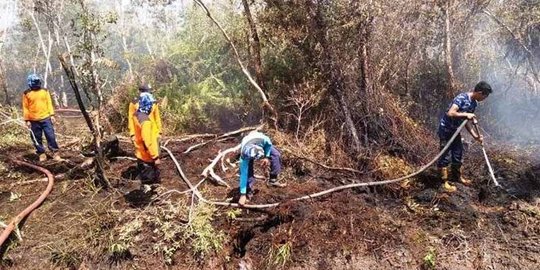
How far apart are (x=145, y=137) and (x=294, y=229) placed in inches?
106

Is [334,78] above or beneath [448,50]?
beneath

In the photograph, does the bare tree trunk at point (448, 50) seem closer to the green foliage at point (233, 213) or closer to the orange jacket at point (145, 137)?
the green foliage at point (233, 213)

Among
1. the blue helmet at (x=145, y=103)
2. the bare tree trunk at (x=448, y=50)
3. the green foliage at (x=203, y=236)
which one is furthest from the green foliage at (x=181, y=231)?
the bare tree trunk at (x=448, y=50)

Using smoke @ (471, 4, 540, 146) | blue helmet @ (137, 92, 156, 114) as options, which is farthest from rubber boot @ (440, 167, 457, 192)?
smoke @ (471, 4, 540, 146)

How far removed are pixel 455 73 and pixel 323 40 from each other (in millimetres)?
5163

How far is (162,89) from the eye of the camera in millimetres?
12234

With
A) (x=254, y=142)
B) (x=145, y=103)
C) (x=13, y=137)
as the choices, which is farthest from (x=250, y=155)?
(x=13, y=137)

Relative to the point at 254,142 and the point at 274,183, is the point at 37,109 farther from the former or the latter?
the point at 274,183

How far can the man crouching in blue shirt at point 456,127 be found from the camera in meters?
6.28

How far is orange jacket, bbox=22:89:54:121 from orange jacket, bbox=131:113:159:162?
8.11ft

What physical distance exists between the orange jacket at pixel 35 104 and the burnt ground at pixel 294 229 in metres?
1.56

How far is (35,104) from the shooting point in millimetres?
7953

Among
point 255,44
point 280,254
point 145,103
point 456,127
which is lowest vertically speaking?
point 280,254

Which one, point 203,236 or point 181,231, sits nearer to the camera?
point 203,236
